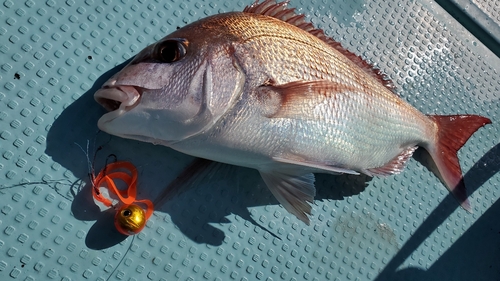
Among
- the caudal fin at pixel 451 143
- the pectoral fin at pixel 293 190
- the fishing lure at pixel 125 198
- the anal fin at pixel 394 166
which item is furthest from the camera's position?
the caudal fin at pixel 451 143

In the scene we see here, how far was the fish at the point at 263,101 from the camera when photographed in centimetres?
121

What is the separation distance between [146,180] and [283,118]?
557mm

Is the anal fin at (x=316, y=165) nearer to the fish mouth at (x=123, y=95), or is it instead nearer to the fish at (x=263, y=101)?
the fish at (x=263, y=101)

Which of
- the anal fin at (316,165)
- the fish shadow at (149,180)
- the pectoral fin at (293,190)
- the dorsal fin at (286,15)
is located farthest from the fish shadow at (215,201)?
the dorsal fin at (286,15)

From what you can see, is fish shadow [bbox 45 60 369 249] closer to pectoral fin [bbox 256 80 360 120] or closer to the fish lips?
the fish lips

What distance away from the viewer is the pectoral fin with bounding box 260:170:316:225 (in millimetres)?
1447

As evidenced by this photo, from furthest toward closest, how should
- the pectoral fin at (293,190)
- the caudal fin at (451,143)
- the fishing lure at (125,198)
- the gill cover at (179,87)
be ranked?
the caudal fin at (451,143) < the pectoral fin at (293,190) < the fishing lure at (125,198) < the gill cover at (179,87)

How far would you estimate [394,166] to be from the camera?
165 cm

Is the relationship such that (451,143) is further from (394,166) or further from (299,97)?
(299,97)

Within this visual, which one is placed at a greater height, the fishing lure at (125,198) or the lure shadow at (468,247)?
the lure shadow at (468,247)

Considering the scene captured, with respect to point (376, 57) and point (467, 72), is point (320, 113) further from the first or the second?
point (467, 72)

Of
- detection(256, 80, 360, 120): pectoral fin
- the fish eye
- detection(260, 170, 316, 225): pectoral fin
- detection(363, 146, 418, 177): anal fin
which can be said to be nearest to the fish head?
the fish eye

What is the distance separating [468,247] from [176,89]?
5.41 ft

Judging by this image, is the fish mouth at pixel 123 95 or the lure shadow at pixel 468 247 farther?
the lure shadow at pixel 468 247
